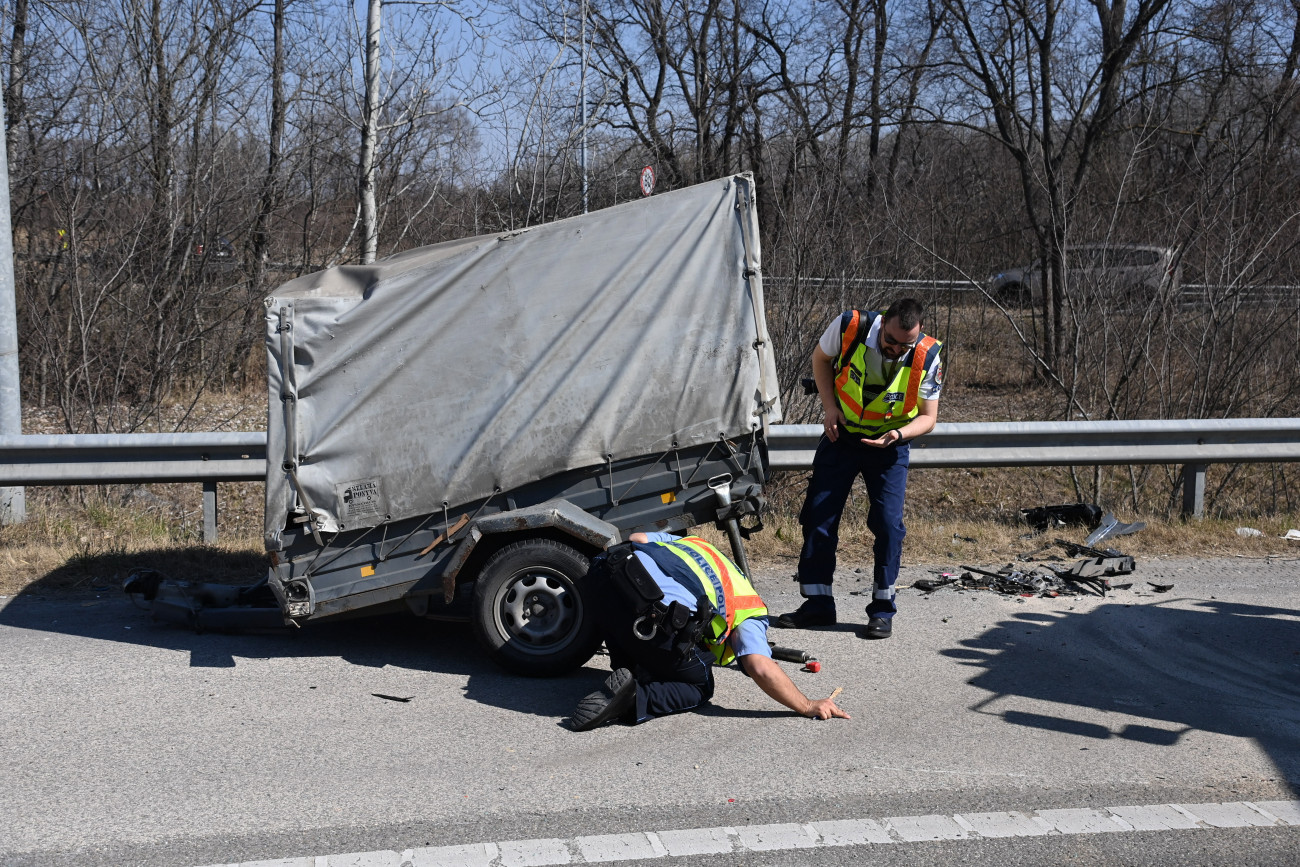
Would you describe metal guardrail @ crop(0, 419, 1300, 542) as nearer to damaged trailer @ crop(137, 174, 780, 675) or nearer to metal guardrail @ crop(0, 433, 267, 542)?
metal guardrail @ crop(0, 433, 267, 542)

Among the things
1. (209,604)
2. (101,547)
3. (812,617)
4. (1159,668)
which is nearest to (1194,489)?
(1159,668)

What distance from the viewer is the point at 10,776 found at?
402 cm

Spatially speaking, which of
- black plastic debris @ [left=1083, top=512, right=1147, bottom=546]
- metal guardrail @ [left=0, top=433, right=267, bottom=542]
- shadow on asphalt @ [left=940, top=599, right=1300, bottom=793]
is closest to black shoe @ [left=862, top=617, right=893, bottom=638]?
shadow on asphalt @ [left=940, top=599, right=1300, bottom=793]

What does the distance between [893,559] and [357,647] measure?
118 inches

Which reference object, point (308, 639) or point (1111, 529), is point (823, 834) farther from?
point (1111, 529)

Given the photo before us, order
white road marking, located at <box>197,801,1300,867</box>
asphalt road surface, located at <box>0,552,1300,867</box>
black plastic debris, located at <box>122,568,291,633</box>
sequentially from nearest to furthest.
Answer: white road marking, located at <box>197,801,1300,867</box> → asphalt road surface, located at <box>0,552,1300,867</box> → black plastic debris, located at <box>122,568,291,633</box>

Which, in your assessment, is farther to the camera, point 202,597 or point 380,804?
point 202,597

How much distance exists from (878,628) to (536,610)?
6.35 feet

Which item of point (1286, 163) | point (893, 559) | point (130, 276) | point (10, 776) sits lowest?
point (10, 776)

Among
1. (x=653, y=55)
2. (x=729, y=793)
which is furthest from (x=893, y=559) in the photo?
(x=653, y=55)

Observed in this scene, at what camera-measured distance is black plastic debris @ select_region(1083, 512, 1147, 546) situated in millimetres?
7574

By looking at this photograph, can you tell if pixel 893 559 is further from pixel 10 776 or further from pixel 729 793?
pixel 10 776

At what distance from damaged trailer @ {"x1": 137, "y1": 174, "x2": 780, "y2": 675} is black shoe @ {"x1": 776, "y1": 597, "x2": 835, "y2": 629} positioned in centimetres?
76

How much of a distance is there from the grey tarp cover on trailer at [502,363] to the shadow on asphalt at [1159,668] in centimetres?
188
